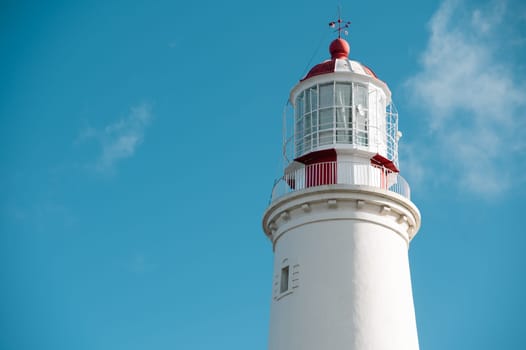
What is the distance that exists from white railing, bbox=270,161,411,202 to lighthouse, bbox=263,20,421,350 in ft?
0.07

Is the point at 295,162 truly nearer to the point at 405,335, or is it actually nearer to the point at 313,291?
the point at 313,291

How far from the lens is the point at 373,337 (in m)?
17.8

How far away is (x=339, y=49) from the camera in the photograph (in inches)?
856

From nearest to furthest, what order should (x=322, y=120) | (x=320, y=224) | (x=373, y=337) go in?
(x=373, y=337) < (x=320, y=224) < (x=322, y=120)

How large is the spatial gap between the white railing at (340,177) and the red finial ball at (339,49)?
318cm

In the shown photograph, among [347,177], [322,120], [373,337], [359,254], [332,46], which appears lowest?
[373,337]

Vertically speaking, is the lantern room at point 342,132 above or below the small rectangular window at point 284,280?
above

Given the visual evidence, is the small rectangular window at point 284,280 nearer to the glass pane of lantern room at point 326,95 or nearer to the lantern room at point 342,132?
the lantern room at point 342,132

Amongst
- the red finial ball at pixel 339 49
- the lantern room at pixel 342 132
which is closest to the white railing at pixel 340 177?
the lantern room at pixel 342 132

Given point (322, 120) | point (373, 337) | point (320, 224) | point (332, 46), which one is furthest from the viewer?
point (332, 46)

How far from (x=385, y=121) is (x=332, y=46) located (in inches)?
94.4

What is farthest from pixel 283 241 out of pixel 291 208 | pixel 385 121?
pixel 385 121

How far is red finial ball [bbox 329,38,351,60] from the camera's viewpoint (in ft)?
71.2

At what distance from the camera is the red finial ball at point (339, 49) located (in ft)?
71.2
